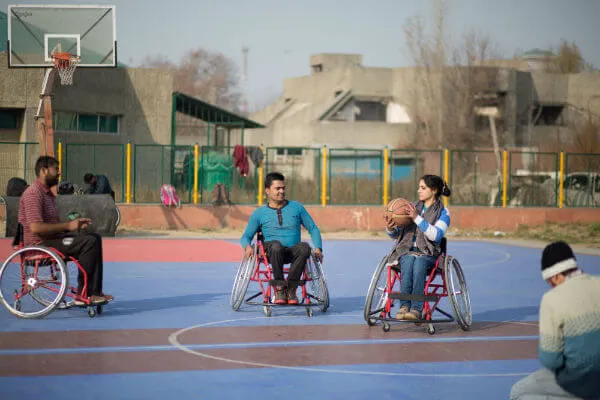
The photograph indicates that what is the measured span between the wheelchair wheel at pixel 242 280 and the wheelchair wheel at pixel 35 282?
6.03 ft

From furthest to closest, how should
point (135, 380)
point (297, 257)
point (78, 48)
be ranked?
point (78, 48) → point (297, 257) → point (135, 380)

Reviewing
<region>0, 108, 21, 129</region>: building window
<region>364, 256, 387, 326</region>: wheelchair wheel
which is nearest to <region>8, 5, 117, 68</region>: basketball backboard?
<region>0, 108, 21, 129</region>: building window

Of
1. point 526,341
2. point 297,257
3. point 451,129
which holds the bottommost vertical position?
point 526,341

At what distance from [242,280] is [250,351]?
2578 mm

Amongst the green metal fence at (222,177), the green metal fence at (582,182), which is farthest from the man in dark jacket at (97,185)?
the green metal fence at (582,182)

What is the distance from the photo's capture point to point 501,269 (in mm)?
16047

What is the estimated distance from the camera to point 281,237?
10359 millimetres

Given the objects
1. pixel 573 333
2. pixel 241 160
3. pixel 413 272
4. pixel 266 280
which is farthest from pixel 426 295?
pixel 241 160

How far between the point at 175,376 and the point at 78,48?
16.3 meters

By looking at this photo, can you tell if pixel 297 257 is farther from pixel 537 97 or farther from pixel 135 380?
pixel 537 97

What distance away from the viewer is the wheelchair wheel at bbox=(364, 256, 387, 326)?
919cm

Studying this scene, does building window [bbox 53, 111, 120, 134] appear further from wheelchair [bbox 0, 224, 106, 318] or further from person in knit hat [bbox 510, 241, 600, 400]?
person in knit hat [bbox 510, 241, 600, 400]

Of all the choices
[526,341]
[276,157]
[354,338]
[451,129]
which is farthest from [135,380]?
[451,129]

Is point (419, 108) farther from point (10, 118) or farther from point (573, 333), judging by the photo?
point (573, 333)
